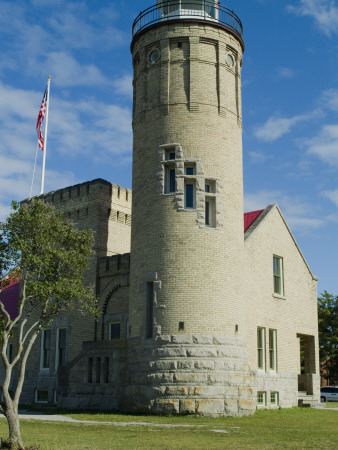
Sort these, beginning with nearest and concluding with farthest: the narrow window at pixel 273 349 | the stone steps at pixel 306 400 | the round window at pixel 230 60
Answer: the round window at pixel 230 60, the narrow window at pixel 273 349, the stone steps at pixel 306 400

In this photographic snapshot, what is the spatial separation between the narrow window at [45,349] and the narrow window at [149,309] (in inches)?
397

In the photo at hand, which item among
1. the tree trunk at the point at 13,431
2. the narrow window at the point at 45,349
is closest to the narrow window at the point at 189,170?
the narrow window at the point at 45,349

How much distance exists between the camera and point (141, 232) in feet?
79.9

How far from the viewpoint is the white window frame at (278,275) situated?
30.6 m

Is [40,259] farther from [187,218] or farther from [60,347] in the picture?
[60,347]

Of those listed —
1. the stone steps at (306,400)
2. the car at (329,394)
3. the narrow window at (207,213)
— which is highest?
the narrow window at (207,213)

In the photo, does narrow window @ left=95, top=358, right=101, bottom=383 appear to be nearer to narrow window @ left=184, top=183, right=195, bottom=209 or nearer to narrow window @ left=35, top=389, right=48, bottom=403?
narrow window @ left=35, top=389, right=48, bottom=403

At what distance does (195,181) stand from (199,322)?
5.78m

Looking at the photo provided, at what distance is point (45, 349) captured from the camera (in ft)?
103

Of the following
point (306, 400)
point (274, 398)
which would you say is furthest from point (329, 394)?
point (274, 398)

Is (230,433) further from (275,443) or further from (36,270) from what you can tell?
(36,270)

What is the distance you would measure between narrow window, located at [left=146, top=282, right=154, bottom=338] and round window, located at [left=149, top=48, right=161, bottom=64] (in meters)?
10.1

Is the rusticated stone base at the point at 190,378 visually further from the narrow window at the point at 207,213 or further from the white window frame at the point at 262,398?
the narrow window at the point at 207,213

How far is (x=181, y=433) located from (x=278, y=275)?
16.4 meters
